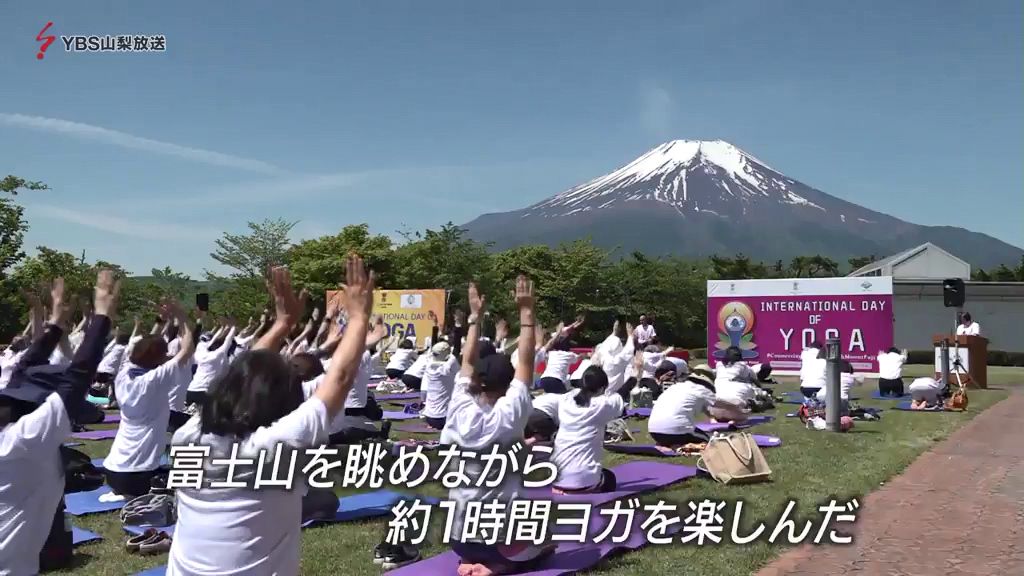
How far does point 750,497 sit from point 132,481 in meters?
5.62

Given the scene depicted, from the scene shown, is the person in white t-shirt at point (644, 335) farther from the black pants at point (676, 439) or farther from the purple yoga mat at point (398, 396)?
the black pants at point (676, 439)

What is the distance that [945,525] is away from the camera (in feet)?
21.9

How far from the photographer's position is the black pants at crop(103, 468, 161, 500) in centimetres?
702

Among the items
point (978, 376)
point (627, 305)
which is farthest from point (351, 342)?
point (627, 305)

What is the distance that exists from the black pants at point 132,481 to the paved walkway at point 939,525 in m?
5.14

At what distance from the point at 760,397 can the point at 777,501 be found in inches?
306

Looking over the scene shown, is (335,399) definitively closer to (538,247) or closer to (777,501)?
(777,501)

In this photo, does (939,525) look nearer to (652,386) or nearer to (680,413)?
(680,413)

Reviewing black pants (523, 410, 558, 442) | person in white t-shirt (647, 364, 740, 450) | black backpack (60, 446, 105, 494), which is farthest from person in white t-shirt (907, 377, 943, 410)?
black backpack (60, 446, 105, 494)

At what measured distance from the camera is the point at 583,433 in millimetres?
7230

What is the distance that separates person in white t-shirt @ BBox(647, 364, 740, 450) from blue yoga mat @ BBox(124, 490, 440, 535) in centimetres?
366

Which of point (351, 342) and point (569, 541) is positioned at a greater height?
point (351, 342)

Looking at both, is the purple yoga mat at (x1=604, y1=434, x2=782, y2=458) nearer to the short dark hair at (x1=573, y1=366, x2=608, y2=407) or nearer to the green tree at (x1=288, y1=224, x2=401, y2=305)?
the short dark hair at (x1=573, y1=366, x2=608, y2=407)

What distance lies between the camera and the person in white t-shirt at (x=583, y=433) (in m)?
7.19
